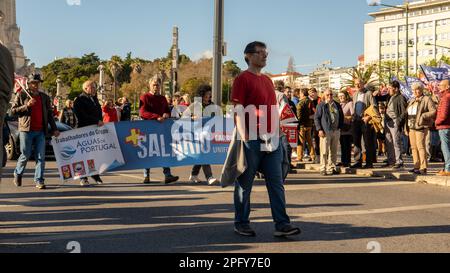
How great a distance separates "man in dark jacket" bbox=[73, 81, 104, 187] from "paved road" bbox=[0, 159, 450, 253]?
1198 mm

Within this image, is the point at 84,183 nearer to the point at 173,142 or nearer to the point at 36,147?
the point at 36,147

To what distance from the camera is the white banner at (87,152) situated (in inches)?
435

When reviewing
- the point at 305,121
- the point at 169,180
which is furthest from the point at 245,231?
the point at 305,121

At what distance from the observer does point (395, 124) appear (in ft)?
45.7

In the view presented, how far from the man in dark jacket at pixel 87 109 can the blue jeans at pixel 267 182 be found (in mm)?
5558

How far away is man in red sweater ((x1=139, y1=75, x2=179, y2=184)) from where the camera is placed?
11.4 meters

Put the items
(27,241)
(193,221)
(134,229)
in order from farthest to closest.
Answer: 1. (193,221)
2. (134,229)
3. (27,241)

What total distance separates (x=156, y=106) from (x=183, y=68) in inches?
3745

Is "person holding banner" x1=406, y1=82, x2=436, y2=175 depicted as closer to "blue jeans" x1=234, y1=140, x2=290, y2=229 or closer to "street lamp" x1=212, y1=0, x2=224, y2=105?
"street lamp" x1=212, y1=0, x2=224, y2=105

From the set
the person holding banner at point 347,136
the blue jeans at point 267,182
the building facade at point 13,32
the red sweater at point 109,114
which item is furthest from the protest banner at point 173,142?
the building facade at point 13,32

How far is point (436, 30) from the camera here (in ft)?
448

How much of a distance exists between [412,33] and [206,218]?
144230 millimetres
